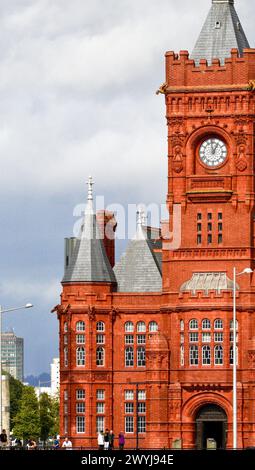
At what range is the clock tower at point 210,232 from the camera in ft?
420

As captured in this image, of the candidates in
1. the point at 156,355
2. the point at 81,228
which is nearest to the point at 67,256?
the point at 81,228

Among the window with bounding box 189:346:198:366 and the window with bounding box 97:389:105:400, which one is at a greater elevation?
the window with bounding box 189:346:198:366

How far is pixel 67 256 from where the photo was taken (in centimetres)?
13688

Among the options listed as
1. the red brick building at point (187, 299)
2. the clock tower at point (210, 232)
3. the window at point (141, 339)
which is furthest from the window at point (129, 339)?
the clock tower at point (210, 232)

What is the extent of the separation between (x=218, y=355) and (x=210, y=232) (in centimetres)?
910

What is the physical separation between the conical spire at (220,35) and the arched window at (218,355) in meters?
20.8

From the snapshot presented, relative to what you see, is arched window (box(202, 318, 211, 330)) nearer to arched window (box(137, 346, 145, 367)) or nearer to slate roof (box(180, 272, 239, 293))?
slate roof (box(180, 272, 239, 293))

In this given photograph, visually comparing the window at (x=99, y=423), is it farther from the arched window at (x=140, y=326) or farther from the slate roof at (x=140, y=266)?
the slate roof at (x=140, y=266)

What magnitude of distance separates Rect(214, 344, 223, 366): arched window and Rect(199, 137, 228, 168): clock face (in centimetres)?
Answer: 1330

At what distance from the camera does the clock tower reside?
12794 cm

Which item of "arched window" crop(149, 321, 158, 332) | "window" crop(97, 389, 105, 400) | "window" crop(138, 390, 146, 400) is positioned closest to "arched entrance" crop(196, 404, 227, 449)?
"window" crop(138, 390, 146, 400)

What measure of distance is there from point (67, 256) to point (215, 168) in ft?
44.6

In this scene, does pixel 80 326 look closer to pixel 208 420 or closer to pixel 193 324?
pixel 193 324
